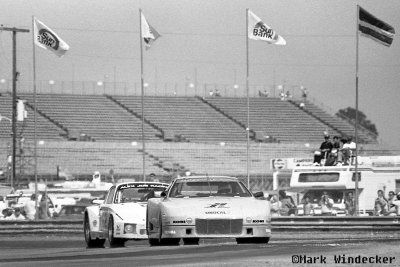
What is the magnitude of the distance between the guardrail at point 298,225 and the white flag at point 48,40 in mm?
15358

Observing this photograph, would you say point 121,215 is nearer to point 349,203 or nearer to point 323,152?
point 349,203

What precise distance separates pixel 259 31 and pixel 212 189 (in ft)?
79.1

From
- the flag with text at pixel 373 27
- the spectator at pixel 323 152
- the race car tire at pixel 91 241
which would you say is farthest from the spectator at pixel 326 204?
the race car tire at pixel 91 241

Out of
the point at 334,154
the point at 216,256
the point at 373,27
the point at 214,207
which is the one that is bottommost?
the point at 216,256

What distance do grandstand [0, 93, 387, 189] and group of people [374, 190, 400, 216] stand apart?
2513 cm

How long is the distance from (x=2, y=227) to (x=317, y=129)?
47592 millimetres

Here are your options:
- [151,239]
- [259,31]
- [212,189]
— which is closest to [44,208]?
[259,31]

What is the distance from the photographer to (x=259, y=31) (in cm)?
4622

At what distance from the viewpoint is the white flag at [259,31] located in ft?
151

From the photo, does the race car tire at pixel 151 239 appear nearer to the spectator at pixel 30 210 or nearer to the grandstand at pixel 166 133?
the spectator at pixel 30 210

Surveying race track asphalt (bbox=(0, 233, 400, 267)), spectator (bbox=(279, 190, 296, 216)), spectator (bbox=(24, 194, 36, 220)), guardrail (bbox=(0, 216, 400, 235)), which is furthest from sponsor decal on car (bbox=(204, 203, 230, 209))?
spectator (bbox=(24, 194, 36, 220))

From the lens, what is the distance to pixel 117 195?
2450 centimetres

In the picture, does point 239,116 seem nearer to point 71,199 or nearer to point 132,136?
point 132,136

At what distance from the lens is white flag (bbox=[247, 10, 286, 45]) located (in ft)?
151
